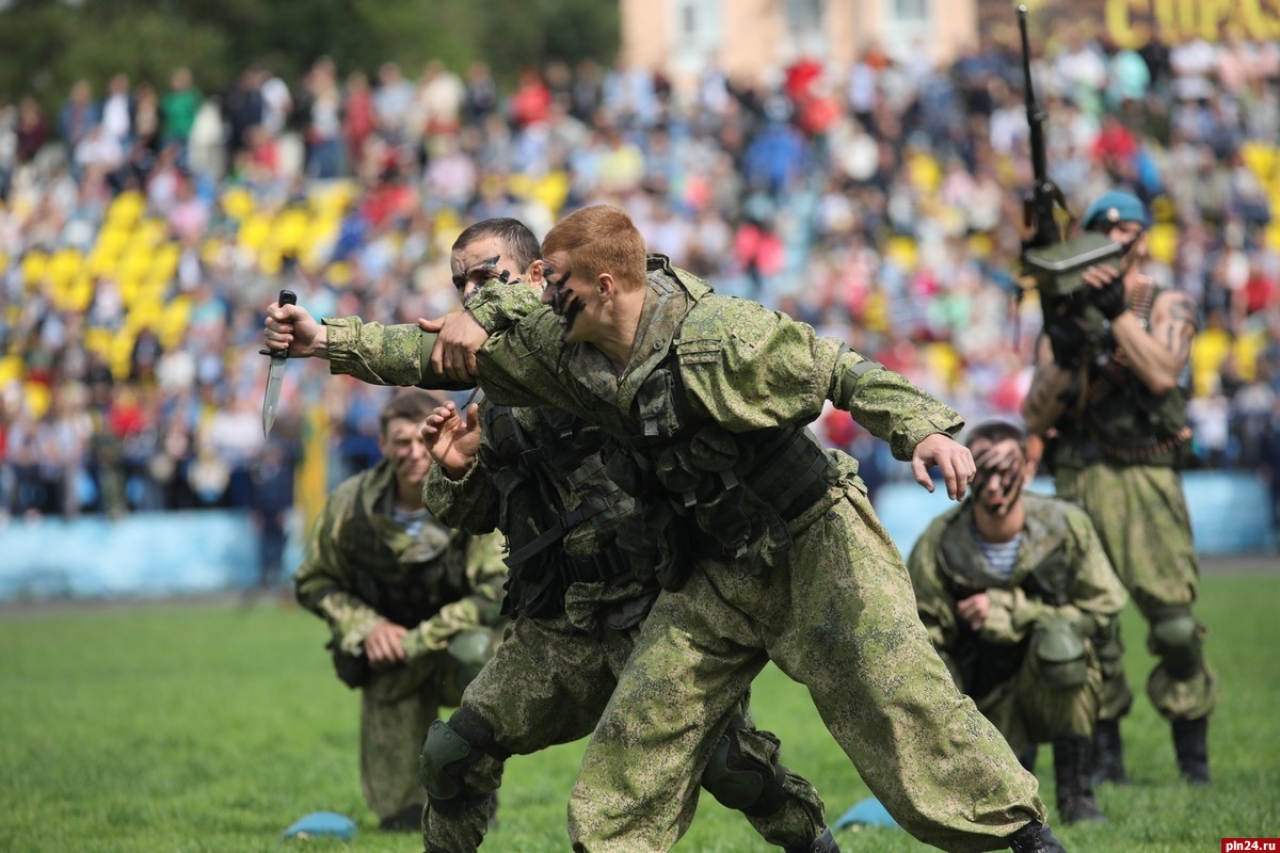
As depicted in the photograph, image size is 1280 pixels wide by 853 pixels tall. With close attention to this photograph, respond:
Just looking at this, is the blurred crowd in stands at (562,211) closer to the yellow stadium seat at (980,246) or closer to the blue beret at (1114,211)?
the yellow stadium seat at (980,246)

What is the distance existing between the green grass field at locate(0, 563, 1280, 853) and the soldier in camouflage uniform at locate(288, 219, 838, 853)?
1.18 meters

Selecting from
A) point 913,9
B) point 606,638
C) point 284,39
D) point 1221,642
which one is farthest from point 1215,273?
point 284,39

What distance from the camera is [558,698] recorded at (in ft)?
18.9

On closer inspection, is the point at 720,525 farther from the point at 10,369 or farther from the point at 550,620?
the point at 10,369

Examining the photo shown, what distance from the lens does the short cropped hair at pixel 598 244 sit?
5016 millimetres

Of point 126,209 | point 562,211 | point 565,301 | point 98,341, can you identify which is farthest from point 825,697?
point 126,209

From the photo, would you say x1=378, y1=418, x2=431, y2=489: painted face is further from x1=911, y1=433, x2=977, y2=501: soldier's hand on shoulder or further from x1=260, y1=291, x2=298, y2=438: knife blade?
x1=911, y1=433, x2=977, y2=501: soldier's hand on shoulder

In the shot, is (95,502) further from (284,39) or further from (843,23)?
(284,39)

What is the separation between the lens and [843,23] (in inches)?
1829

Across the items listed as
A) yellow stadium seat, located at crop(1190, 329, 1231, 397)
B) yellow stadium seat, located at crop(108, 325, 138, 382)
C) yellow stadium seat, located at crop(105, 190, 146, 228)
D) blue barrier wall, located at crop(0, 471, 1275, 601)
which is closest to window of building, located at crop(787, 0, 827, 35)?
yellow stadium seat, located at crop(105, 190, 146, 228)

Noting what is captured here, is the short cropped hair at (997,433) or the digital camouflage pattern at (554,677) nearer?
the digital camouflage pattern at (554,677)

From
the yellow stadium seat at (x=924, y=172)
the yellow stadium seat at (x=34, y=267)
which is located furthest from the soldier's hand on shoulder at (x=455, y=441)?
the yellow stadium seat at (x=34, y=267)

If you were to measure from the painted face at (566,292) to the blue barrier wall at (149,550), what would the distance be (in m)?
15.8

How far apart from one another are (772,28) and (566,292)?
142 feet
